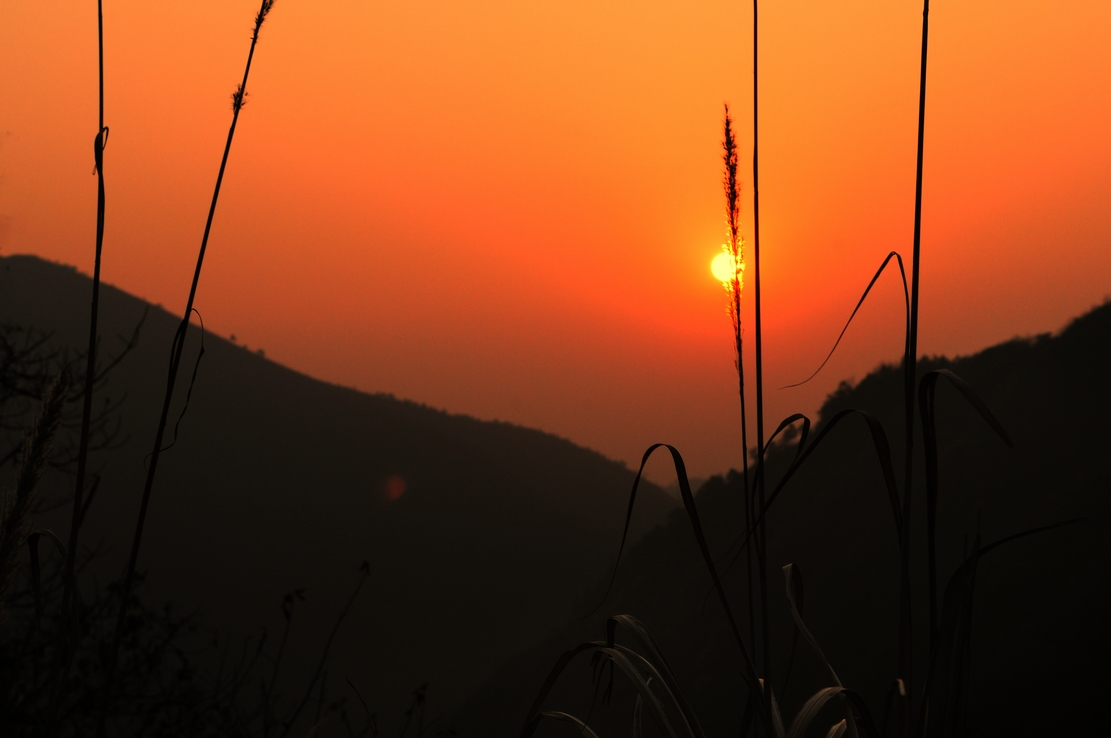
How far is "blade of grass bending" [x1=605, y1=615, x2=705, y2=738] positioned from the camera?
0.92 m

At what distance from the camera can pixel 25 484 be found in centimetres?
78

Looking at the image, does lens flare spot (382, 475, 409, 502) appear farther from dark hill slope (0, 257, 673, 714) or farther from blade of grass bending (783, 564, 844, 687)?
blade of grass bending (783, 564, 844, 687)

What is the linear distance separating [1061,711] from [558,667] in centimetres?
1168

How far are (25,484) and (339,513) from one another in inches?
2012

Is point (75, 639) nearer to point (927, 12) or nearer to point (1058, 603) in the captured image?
point (927, 12)

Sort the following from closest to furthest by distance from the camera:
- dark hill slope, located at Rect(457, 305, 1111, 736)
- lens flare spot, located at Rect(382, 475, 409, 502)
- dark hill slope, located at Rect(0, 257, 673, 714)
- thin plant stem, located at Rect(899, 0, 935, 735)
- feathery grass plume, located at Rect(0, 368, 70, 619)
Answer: feathery grass plume, located at Rect(0, 368, 70, 619) → thin plant stem, located at Rect(899, 0, 935, 735) → dark hill slope, located at Rect(457, 305, 1111, 736) → dark hill slope, located at Rect(0, 257, 673, 714) → lens flare spot, located at Rect(382, 475, 409, 502)

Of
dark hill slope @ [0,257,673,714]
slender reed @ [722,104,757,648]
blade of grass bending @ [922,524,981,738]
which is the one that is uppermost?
slender reed @ [722,104,757,648]

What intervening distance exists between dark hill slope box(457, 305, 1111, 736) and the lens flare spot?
2729 centimetres

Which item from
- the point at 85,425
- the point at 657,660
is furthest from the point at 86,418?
the point at 657,660

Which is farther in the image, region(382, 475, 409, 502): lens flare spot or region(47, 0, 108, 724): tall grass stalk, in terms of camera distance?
region(382, 475, 409, 502): lens flare spot

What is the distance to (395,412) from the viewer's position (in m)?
63.6

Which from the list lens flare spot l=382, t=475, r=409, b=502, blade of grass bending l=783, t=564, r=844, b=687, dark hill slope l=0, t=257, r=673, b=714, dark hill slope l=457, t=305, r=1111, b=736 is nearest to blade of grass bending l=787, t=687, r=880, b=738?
blade of grass bending l=783, t=564, r=844, b=687

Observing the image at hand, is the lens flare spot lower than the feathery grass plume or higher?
lower

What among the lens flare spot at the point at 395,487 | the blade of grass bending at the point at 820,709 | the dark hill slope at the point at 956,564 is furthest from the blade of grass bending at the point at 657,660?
the lens flare spot at the point at 395,487
